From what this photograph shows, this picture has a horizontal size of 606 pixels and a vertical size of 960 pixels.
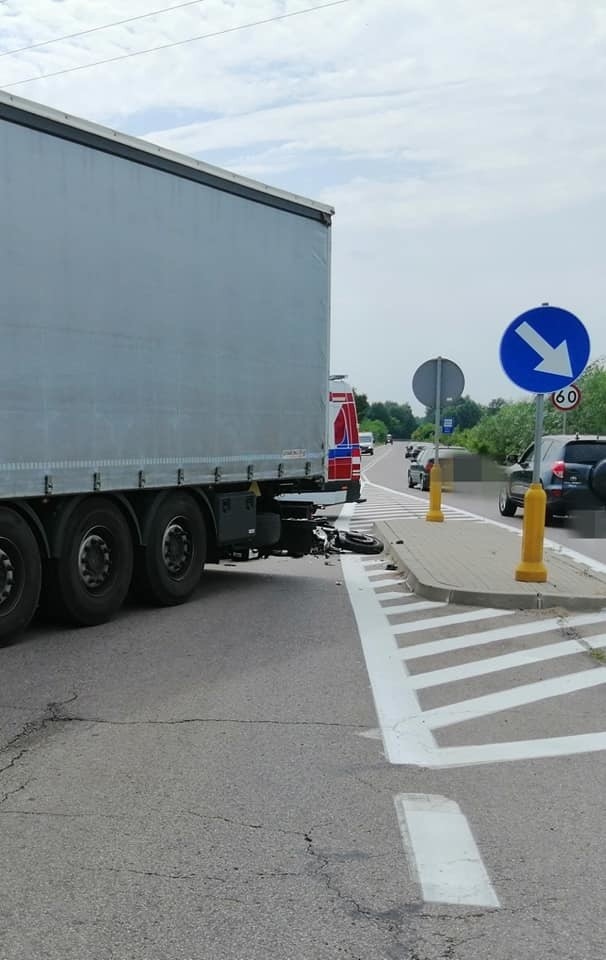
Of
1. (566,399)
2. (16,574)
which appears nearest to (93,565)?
(16,574)

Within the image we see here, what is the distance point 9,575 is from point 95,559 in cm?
105

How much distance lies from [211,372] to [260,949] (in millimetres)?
7079

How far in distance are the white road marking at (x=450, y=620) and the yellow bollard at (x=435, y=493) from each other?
354 inches

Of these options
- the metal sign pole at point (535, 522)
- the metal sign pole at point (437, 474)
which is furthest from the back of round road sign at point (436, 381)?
the metal sign pole at point (535, 522)

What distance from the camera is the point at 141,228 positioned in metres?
8.83

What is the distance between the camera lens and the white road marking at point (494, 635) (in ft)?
25.4

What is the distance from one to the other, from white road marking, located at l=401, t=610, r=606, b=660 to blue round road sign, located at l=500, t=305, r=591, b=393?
7.83ft

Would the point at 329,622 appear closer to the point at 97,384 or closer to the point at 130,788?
the point at 97,384

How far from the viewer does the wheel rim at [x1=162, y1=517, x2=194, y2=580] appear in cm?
967

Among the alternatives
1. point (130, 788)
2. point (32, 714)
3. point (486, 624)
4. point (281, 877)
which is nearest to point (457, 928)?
point (281, 877)

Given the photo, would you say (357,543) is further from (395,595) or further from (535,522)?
(535,522)

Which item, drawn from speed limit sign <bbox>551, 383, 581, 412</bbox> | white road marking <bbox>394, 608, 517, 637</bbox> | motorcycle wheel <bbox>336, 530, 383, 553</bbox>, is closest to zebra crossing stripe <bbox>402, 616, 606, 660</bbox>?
white road marking <bbox>394, 608, 517, 637</bbox>

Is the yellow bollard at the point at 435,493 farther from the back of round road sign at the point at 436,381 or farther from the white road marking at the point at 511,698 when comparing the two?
the white road marking at the point at 511,698

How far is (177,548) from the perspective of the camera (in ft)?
32.3
